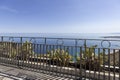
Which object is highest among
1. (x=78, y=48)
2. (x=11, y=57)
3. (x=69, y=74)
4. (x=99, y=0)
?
(x=99, y=0)

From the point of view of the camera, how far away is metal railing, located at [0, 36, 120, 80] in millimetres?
4254

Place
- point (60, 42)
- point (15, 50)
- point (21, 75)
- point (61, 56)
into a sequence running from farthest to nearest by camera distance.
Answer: point (15, 50)
point (61, 56)
point (60, 42)
point (21, 75)

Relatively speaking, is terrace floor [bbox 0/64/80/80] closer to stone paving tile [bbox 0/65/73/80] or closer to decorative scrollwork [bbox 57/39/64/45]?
stone paving tile [bbox 0/65/73/80]

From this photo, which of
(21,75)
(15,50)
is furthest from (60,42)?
(15,50)

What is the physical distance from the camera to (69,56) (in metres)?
5.55

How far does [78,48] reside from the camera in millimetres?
4668

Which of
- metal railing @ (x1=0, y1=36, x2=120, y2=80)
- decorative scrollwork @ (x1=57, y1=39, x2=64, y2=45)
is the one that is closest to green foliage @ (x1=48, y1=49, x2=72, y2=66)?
metal railing @ (x1=0, y1=36, x2=120, y2=80)

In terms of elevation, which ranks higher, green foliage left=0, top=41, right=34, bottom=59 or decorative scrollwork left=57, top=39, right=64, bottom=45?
decorative scrollwork left=57, top=39, right=64, bottom=45

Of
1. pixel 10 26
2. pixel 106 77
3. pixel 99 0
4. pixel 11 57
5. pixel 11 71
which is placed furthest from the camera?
pixel 10 26

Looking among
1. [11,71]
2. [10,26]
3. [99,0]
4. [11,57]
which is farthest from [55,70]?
[10,26]

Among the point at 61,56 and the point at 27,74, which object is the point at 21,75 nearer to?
the point at 27,74

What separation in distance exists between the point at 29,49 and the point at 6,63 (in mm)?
943

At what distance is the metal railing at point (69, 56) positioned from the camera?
4.25 m

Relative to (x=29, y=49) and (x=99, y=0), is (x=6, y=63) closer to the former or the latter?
(x=29, y=49)
